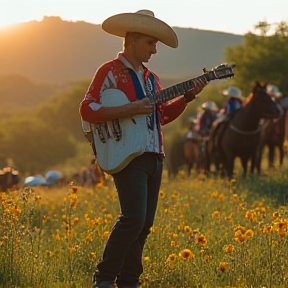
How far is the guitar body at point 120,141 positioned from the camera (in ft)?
18.1

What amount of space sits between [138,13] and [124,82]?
50 centimetres

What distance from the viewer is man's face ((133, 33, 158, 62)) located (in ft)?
18.7

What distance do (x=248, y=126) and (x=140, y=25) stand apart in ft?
38.0

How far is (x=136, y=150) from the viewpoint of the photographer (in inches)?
217

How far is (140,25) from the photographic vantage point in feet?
18.4

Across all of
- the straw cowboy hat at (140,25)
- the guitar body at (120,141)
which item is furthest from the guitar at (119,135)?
the straw cowboy hat at (140,25)

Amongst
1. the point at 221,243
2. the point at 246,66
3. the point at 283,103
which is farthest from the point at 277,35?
the point at 221,243

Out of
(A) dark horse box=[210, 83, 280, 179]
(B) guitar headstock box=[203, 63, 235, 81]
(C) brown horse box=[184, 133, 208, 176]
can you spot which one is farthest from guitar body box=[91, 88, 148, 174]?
(C) brown horse box=[184, 133, 208, 176]

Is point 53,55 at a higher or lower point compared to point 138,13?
higher

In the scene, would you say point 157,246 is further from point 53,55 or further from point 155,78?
point 53,55

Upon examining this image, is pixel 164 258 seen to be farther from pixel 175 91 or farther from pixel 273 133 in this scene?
pixel 273 133

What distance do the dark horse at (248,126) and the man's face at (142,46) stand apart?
36.6 ft

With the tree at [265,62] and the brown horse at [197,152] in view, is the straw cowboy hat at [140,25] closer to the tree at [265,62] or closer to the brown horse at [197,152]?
the brown horse at [197,152]

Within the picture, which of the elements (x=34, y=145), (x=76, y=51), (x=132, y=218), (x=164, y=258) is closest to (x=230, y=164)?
(x=164, y=258)
